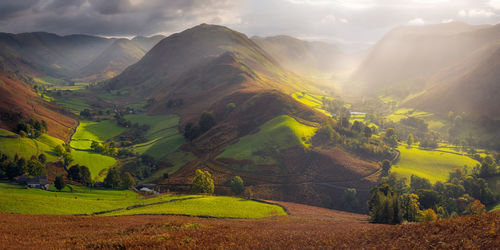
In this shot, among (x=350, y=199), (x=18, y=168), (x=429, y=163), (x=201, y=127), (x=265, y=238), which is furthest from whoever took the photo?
(x=201, y=127)

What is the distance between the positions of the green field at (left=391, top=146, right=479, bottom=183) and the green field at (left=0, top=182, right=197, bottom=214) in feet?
308

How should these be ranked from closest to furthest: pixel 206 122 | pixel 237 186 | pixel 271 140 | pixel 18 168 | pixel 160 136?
pixel 18 168 → pixel 237 186 → pixel 271 140 → pixel 206 122 → pixel 160 136

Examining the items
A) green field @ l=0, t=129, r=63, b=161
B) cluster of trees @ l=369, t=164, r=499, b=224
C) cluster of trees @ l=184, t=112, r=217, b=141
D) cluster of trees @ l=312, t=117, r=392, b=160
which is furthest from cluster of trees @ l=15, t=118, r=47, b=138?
cluster of trees @ l=369, t=164, r=499, b=224

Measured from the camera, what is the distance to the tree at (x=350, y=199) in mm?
80875

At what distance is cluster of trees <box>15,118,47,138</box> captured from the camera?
104 meters

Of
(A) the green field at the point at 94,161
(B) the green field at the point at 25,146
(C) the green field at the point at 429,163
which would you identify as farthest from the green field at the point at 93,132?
(C) the green field at the point at 429,163

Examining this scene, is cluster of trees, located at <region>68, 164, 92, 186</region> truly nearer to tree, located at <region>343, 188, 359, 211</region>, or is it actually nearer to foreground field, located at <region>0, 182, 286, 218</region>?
foreground field, located at <region>0, 182, 286, 218</region>

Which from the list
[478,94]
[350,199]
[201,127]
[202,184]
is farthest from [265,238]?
[478,94]

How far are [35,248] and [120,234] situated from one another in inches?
294

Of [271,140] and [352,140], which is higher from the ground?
[352,140]

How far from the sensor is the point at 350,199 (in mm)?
82562

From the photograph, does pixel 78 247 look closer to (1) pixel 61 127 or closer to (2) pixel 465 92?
(1) pixel 61 127

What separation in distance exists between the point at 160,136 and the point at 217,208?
102 metres

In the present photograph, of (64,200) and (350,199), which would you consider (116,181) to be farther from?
(350,199)
